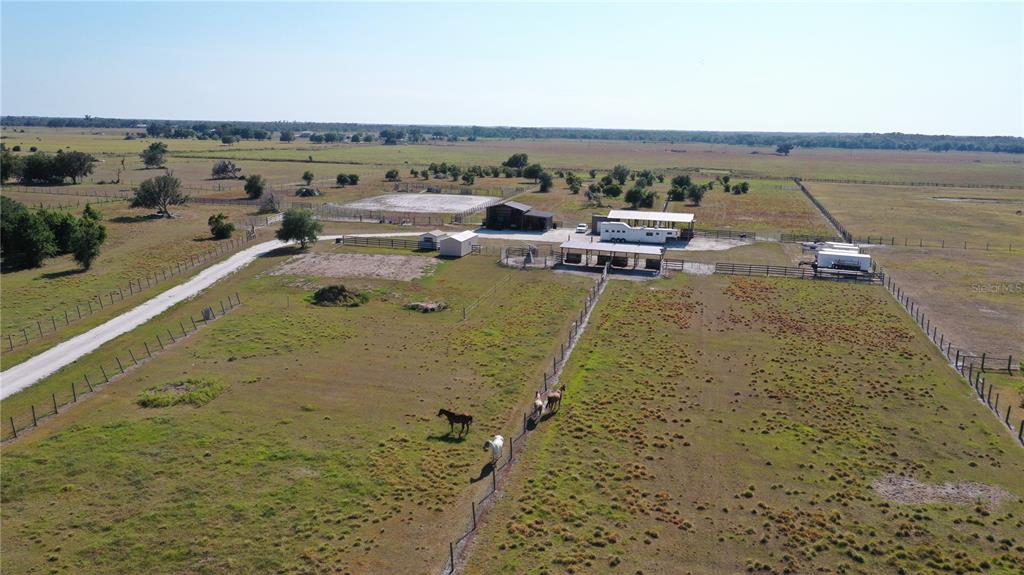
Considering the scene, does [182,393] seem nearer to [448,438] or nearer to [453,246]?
[448,438]

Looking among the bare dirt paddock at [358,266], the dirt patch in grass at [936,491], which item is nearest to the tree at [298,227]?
the bare dirt paddock at [358,266]

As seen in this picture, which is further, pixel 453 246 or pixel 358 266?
pixel 453 246

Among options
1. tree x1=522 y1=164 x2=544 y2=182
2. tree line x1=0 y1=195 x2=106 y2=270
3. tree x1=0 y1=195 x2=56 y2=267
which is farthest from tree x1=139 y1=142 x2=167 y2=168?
tree x1=0 y1=195 x2=56 y2=267

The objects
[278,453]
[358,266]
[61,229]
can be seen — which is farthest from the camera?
[61,229]

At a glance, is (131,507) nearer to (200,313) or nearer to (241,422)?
(241,422)

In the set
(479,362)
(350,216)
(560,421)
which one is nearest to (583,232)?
(350,216)

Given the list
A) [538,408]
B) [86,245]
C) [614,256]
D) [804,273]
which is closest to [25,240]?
[86,245]
